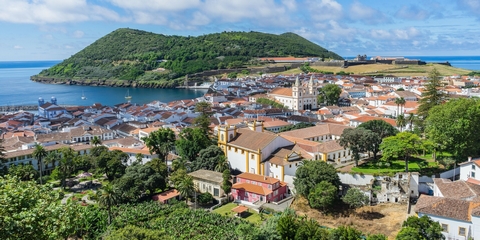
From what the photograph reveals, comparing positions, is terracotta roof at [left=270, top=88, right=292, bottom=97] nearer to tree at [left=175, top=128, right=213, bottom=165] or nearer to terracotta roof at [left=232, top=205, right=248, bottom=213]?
tree at [left=175, top=128, right=213, bottom=165]

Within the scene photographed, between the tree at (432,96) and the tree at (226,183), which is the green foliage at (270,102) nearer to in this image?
the tree at (432,96)

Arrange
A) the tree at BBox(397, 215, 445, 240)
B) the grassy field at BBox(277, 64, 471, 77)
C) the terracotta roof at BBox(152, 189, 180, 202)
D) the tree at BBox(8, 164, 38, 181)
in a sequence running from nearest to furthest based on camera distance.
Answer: the tree at BBox(397, 215, 445, 240) < the terracotta roof at BBox(152, 189, 180, 202) < the tree at BBox(8, 164, 38, 181) < the grassy field at BBox(277, 64, 471, 77)

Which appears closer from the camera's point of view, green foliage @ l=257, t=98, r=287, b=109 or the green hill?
green foliage @ l=257, t=98, r=287, b=109

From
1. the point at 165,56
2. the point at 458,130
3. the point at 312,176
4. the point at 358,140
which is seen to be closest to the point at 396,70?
the point at 165,56

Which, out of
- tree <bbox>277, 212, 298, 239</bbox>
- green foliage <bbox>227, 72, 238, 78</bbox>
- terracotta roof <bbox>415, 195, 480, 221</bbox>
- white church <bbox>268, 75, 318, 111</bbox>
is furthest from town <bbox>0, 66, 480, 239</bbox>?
green foliage <bbox>227, 72, 238, 78</bbox>

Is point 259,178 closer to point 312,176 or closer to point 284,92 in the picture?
point 312,176

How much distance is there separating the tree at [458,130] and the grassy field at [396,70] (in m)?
102

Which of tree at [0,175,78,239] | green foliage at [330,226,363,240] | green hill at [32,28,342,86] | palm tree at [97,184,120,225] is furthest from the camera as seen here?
green hill at [32,28,342,86]

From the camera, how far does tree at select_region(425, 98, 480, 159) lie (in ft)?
102

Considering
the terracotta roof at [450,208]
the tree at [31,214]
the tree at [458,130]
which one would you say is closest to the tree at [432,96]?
the tree at [458,130]

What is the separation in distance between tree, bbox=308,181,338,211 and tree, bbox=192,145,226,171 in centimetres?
1005

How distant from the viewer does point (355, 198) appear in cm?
2873

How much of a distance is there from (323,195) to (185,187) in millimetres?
10799

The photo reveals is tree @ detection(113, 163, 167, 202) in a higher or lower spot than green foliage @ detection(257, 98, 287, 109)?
lower
